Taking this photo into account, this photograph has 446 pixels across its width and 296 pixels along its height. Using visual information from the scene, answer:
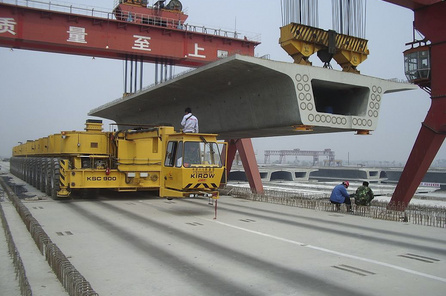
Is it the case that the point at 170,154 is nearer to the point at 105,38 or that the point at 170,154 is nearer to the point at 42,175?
the point at 42,175

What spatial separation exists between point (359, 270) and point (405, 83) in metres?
14.0

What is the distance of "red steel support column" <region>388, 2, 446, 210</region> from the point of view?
1748 centimetres

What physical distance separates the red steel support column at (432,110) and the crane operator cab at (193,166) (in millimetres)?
9148

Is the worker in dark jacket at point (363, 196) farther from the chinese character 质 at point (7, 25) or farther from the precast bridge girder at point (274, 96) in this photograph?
the chinese character 质 at point (7, 25)

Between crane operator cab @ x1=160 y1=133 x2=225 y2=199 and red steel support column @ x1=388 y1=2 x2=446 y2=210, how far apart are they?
915cm

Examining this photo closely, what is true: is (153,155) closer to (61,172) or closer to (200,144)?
(61,172)

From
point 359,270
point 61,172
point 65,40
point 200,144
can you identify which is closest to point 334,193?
point 200,144

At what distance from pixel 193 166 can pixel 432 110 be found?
1231 centimetres

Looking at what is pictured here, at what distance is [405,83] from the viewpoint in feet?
60.5

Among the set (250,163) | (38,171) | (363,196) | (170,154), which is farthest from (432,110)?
(38,171)

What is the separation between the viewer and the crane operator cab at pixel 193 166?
1198 cm

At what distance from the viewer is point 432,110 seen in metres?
17.8

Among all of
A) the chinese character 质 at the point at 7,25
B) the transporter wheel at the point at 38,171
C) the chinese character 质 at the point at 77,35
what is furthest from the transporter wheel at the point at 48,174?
the chinese character 质 at the point at 7,25

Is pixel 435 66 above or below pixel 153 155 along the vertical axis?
above
